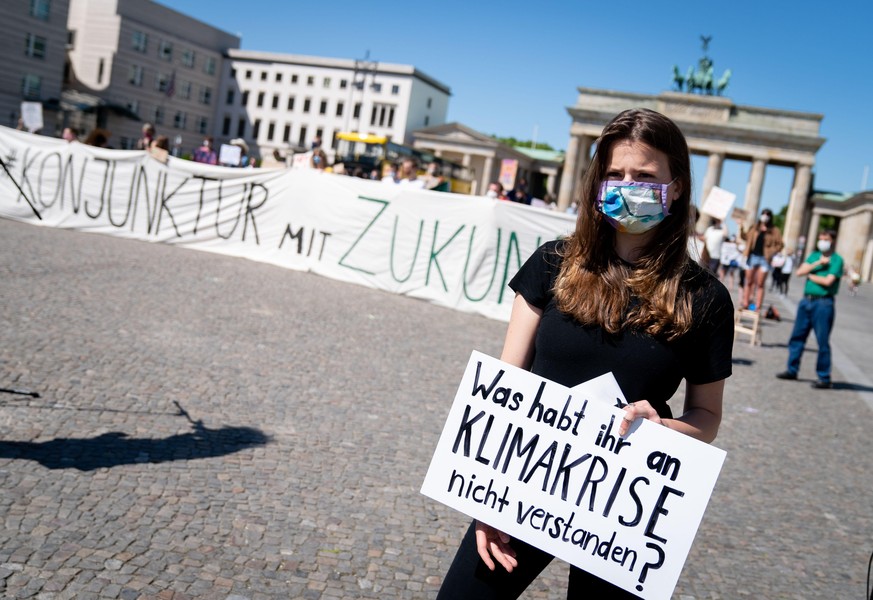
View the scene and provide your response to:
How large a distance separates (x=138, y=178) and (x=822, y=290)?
12002mm

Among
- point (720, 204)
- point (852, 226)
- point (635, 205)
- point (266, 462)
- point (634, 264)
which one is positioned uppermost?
point (852, 226)

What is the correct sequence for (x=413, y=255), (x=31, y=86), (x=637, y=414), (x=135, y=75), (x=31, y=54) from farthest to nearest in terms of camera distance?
(x=135, y=75) → (x=31, y=86) → (x=31, y=54) → (x=413, y=255) → (x=637, y=414)

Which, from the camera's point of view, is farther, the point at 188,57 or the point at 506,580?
the point at 188,57

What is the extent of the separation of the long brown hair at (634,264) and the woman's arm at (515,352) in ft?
0.40

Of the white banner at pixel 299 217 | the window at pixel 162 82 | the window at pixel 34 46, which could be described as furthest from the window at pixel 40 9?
the white banner at pixel 299 217

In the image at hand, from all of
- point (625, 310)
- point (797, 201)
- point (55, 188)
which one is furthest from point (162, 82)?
point (625, 310)

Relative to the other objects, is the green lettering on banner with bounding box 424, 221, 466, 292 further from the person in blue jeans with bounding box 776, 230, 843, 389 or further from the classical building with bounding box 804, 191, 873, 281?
the classical building with bounding box 804, 191, 873, 281

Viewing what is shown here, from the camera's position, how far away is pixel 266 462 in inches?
187

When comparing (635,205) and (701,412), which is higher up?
(635,205)

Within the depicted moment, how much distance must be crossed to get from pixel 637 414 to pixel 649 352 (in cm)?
17

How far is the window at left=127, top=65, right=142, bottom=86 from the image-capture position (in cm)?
8081

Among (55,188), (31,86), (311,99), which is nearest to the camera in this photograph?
(55,188)

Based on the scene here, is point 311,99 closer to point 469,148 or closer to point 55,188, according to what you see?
point 469,148

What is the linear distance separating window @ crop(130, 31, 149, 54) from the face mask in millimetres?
87410
